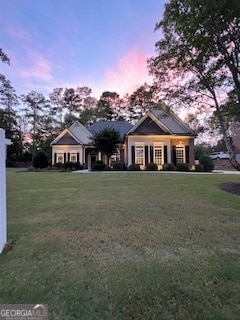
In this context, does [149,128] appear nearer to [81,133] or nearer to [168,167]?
[168,167]

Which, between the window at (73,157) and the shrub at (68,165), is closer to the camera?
the shrub at (68,165)

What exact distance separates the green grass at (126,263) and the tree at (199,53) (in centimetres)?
620

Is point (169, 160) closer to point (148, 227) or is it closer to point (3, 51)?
point (3, 51)

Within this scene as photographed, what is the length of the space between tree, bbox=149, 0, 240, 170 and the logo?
8563 mm

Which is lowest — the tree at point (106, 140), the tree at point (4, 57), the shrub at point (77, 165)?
the shrub at point (77, 165)

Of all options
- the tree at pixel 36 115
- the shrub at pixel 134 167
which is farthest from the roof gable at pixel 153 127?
the tree at pixel 36 115

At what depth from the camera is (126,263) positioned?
11.4ft

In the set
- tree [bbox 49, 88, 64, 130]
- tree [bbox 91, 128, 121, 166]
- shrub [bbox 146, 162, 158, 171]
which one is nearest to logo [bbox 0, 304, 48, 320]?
shrub [bbox 146, 162, 158, 171]

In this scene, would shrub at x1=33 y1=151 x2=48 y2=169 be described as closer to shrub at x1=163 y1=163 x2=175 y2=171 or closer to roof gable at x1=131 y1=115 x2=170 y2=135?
roof gable at x1=131 y1=115 x2=170 y2=135

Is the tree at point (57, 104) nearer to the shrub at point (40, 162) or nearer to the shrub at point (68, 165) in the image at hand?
the shrub at point (40, 162)

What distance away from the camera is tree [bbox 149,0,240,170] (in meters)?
8.21

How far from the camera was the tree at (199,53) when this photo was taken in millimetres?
8208

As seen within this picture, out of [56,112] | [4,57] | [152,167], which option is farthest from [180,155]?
[56,112]

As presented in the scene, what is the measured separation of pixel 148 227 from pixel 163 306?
244 centimetres
